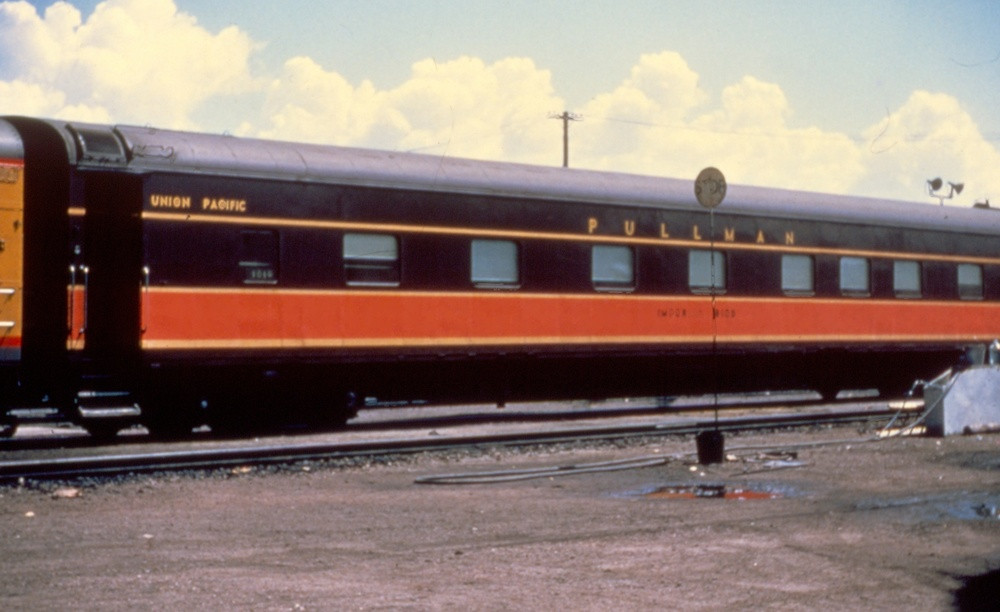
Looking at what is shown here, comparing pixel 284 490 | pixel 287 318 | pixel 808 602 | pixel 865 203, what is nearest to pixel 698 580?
pixel 808 602

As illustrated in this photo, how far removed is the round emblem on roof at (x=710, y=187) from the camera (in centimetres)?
1330

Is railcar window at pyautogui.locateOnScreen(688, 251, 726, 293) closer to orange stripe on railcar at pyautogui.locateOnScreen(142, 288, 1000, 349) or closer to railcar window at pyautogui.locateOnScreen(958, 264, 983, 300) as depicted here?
orange stripe on railcar at pyautogui.locateOnScreen(142, 288, 1000, 349)

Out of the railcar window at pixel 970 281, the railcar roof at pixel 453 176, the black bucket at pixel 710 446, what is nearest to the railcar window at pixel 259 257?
the railcar roof at pixel 453 176

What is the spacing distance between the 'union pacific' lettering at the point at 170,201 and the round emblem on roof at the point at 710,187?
591 centimetres

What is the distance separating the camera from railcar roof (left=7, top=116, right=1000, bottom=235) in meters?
14.8

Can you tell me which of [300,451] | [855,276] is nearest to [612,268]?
[855,276]

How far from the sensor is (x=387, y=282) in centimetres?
1598

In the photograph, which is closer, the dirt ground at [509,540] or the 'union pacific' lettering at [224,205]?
the dirt ground at [509,540]

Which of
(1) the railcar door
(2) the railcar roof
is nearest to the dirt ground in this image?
(1) the railcar door

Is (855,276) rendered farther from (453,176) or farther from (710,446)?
(710,446)

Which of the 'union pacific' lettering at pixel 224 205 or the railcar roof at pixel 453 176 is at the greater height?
the railcar roof at pixel 453 176

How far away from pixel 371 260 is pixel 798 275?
7897 millimetres

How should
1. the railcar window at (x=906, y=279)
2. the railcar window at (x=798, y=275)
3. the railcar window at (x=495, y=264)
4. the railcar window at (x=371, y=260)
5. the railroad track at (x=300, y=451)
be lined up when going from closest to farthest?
the railroad track at (x=300, y=451) < the railcar window at (x=371, y=260) < the railcar window at (x=495, y=264) < the railcar window at (x=798, y=275) < the railcar window at (x=906, y=279)

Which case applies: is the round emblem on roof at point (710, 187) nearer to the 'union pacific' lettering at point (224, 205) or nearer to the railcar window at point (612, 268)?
the railcar window at point (612, 268)
